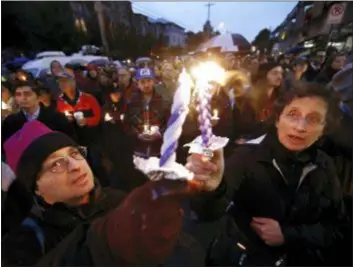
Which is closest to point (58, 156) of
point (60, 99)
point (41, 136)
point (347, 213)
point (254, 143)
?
point (41, 136)

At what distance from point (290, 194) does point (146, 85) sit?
5.91ft

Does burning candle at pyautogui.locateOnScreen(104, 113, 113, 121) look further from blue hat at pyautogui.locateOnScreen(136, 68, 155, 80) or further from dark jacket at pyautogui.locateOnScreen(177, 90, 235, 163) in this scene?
dark jacket at pyautogui.locateOnScreen(177, 90, 235, 163)

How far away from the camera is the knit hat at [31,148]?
121 centimetres

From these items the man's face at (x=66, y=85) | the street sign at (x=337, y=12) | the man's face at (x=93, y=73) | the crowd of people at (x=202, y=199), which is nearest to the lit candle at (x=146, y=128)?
the crowd of people at (x=202, y=199)

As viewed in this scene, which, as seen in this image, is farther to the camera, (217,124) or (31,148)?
(217,124)

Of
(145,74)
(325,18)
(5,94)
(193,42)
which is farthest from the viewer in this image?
(145,74)

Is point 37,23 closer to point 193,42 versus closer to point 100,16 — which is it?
point 100,16

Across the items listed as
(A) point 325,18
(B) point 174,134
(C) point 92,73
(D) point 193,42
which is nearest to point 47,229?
(B) point 174,134

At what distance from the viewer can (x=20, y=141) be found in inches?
51.2

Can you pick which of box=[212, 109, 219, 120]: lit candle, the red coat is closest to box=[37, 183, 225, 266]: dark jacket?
box=[212, 109, 219, 120]: lit candle

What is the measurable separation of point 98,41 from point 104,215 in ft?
7.25

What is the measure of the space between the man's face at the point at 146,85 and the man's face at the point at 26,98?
93 cm

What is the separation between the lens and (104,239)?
3.59 ft

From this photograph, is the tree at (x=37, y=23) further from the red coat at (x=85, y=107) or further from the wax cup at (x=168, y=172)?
the wax cup at (x=168, y=172)
